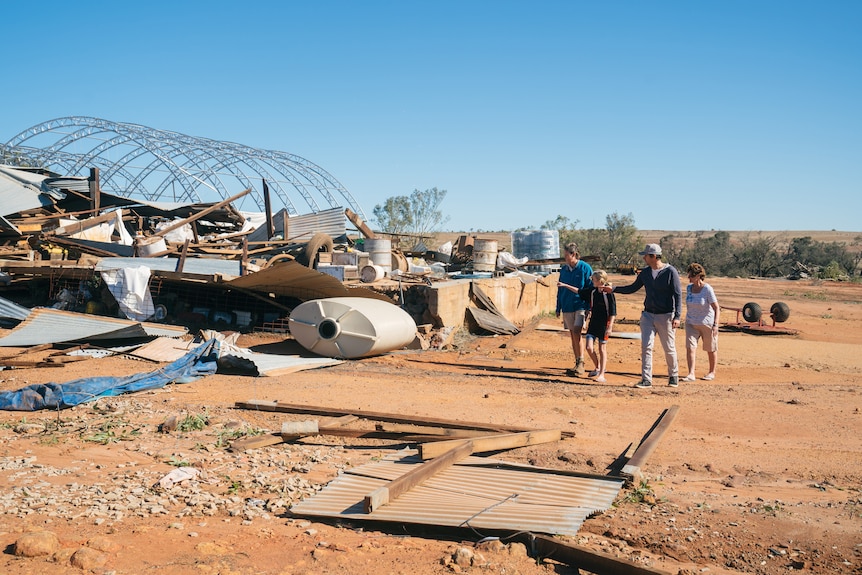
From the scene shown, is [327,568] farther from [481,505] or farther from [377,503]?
[481,505]

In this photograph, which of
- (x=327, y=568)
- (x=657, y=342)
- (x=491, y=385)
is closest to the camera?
(x=327, y=568)

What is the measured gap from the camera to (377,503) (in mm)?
4664

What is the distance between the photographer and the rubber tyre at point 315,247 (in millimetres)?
14984

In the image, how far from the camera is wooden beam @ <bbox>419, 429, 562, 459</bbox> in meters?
5.74

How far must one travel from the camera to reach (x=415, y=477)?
5.09 meters

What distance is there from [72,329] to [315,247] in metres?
5.04

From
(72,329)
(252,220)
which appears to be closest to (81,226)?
(72,329)

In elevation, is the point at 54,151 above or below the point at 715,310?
above

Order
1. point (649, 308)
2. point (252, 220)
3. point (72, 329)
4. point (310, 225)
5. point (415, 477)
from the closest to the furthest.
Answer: point (415, 477) < point (649, 308) < point (72, 329) < point (310, 225) < point (252, 220)

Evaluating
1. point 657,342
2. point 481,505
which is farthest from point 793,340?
point 481,505

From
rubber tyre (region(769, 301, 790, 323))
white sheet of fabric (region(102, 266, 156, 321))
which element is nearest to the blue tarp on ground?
white sheet of fabric (region(102, 266, 156, 321))

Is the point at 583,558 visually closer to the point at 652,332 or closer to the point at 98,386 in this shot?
the point at 652,332

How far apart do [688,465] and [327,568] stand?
3343mm

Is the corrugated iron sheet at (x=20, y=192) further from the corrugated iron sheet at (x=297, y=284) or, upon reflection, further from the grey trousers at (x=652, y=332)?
the grey trousers at (x=652, y=332)
